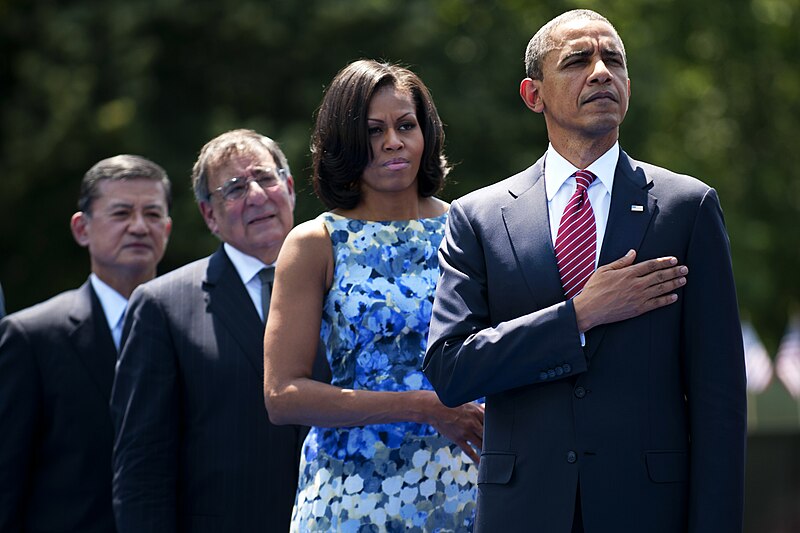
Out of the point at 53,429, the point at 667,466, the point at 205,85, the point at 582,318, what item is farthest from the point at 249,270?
the point at 205,85

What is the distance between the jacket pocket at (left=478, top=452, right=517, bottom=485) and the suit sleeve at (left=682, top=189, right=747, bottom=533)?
467mm

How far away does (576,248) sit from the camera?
11.9 ft

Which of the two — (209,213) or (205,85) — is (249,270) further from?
(205,85)

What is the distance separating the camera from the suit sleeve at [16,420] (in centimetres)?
561

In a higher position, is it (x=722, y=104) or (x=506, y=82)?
(x=722, y=104)

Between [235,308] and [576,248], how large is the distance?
6.33 ft

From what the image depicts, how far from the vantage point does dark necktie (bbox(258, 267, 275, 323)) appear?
5250 millimetres

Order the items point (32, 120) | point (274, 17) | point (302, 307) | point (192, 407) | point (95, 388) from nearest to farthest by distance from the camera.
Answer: point (302, 307) < point (192, 407) < point (95, 388) < point (32, 120) < point (274, 17)

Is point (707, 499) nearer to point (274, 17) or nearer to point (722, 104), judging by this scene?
point (274, 17)

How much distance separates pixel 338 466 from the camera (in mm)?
4371

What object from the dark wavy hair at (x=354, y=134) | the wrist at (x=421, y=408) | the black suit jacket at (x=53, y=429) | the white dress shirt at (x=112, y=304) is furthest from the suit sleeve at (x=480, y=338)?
the white dress shirt at (x=112, y=304)

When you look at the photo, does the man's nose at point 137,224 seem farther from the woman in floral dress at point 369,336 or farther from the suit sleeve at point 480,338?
the suit sleeve at point 480,338

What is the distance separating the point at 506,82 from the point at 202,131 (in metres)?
4.22

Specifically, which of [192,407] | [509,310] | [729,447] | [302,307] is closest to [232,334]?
[192,407]
